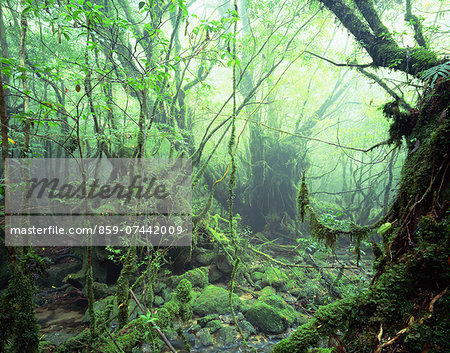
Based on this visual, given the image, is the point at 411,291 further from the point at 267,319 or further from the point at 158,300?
the point at 158,300

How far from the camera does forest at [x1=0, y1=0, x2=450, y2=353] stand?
4.46ft

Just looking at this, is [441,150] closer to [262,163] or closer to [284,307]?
[284,307]

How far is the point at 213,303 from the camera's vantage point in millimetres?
5262

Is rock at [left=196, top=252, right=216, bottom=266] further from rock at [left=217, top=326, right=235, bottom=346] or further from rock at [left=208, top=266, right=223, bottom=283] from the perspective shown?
rock at [left=217, top=326, right=235, bottom=346]

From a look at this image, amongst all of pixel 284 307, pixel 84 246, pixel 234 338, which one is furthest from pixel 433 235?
pixel 84 246

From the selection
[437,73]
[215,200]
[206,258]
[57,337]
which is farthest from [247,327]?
[215,200]

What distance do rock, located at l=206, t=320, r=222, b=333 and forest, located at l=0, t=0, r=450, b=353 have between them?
37 mm

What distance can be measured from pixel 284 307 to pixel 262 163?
7527mm

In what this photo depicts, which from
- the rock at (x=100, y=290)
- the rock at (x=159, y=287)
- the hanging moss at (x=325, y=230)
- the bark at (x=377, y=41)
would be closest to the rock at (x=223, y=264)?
the rock at (x=159, y=287)

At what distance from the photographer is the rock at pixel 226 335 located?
4.32 m

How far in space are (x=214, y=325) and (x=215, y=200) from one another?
6.82 meters

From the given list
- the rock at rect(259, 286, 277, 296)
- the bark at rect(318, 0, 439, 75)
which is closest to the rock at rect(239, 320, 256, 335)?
the rock at rect(259, 286, 277, 296)

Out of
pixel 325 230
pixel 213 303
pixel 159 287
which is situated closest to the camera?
pixel 325 230

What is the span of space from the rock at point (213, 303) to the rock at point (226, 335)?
1.95 feet
